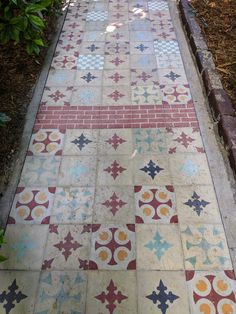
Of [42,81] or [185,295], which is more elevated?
[42,81]

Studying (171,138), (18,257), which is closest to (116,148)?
(171,138)

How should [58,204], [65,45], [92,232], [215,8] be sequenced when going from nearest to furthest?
[92,232], [58,204], [65,45], [215,8]

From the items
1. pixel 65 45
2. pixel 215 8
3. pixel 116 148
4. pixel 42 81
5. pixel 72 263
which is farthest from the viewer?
pixel 215 8

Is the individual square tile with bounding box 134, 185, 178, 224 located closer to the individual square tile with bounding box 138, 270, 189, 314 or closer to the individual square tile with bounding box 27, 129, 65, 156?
the individual square tile with bounding box 138, 270, 189, 314

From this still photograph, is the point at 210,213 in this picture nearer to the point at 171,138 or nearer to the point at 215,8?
the point at 171,138

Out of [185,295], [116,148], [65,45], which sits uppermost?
[65,45]

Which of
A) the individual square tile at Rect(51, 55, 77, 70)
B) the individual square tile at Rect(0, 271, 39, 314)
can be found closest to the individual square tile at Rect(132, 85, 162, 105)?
the individual square tile at Rect(51, 55, 77, 70)

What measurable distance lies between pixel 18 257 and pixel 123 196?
0.88 metres

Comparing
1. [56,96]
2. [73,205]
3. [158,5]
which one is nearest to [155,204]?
[73,205]

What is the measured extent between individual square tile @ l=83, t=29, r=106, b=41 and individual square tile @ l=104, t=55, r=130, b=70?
432 millimetres

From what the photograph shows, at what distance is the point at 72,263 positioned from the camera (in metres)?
2.06

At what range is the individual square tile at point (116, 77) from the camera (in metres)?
3.47

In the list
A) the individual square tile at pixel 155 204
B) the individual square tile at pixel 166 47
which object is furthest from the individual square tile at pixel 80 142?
the individual square tile at pixel 166 47

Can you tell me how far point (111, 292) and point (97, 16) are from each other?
4008 millimetres
